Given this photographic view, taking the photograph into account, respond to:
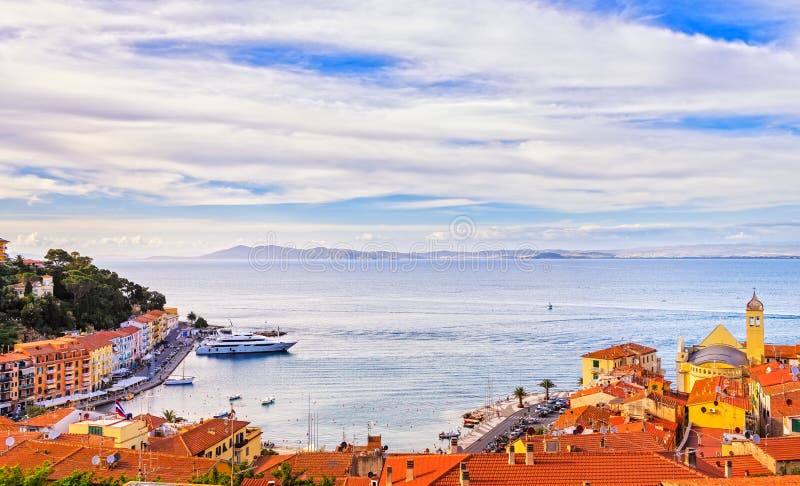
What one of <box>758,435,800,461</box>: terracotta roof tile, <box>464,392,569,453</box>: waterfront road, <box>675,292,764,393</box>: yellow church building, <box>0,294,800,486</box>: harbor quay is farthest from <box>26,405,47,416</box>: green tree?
<box>758,435,800,461</box>: terracotta roof tile

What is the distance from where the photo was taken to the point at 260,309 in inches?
5797

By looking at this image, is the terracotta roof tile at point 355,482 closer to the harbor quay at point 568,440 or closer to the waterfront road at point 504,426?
the harbor quay at point 568,440

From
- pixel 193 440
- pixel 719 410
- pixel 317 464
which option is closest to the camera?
pixel 317 464

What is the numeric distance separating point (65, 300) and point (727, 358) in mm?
71458

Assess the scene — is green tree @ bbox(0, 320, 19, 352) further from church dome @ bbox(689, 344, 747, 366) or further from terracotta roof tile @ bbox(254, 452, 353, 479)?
church dome @ bbox(689, 344, 747, 366)

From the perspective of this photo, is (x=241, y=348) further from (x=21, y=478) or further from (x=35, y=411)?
(x=21, y=478)

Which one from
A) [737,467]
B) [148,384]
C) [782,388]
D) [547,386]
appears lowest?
[148,384]

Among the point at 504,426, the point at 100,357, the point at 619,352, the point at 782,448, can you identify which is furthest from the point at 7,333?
the point at 782,448

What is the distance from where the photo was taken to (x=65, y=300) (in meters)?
83.3

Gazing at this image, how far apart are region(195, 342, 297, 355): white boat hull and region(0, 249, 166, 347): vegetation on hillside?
1048 cm

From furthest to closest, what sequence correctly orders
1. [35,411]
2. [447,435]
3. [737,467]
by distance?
[35,411]
[447,435]
[737,467]

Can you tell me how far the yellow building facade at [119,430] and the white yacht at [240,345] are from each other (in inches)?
2226

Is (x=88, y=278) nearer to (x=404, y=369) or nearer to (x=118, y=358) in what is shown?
(x=118, y=358)

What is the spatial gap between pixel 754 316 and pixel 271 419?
3423cm
